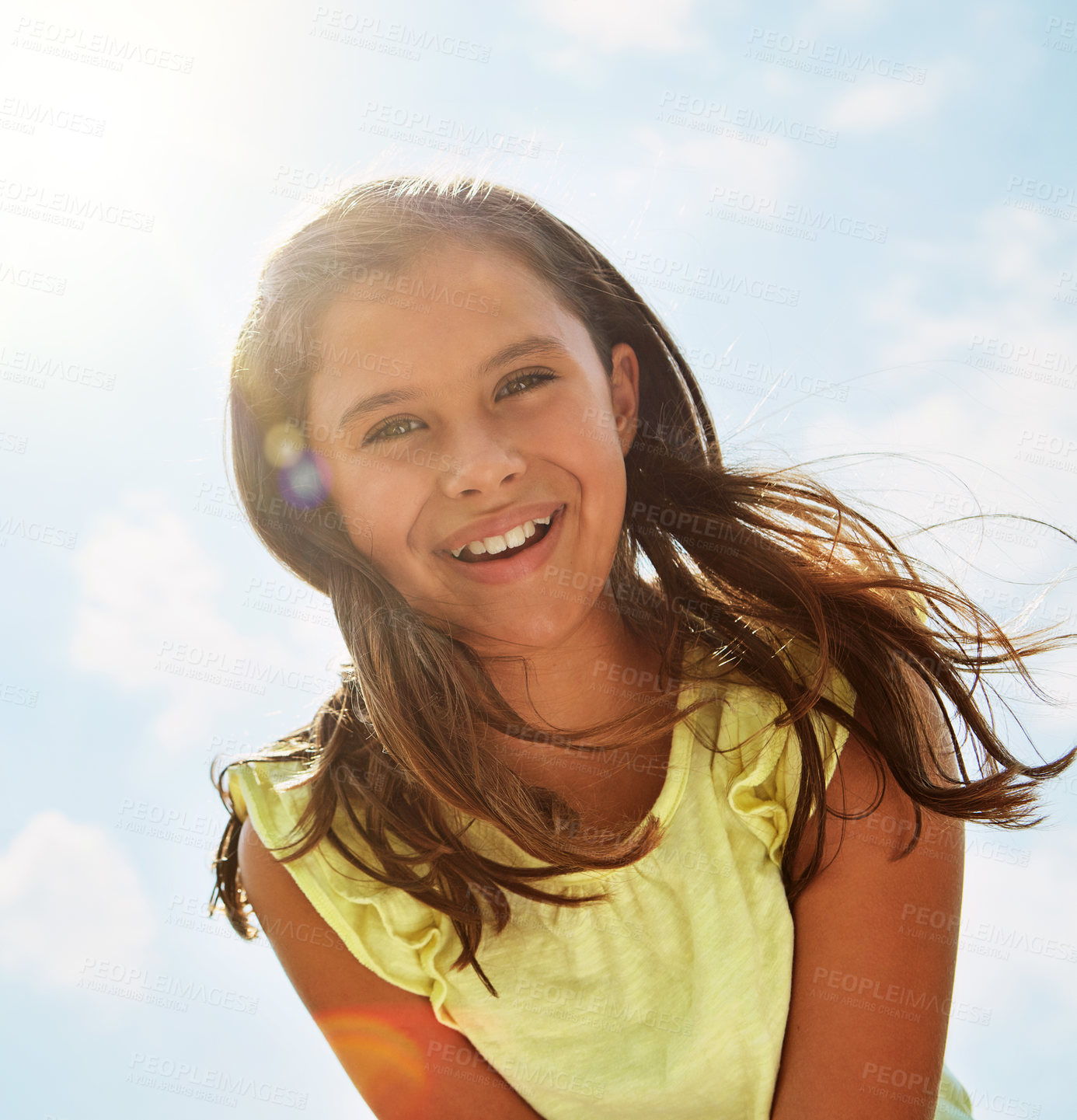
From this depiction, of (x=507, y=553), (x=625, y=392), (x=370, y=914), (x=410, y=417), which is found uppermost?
(x=625, y=392)

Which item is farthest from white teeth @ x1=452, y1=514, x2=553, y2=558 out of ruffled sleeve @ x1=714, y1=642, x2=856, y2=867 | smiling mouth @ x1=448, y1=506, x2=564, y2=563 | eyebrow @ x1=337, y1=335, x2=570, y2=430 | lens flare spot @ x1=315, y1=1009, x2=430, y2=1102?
lens flare spot @ x1=315, y1=1009, x2=430, y2=1102

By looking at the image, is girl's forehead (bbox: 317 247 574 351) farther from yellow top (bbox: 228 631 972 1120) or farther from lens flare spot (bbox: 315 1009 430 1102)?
lens flare spot (bbox: 315 1009 430 1102)

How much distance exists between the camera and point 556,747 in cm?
219

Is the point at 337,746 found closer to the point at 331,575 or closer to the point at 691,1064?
the point at 331,575

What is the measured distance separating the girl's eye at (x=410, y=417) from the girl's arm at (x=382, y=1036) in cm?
90

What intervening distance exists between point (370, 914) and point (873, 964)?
0.95 m

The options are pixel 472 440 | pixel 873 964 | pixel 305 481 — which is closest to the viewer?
pixel 873 964

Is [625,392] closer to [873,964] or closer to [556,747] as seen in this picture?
[556,747]

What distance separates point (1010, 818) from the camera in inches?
79.4

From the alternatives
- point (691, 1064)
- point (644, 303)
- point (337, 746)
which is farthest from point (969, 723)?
point (337, 746)

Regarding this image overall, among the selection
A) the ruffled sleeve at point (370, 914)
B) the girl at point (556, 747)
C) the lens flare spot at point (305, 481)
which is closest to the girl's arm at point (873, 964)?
the girl at point (556, 747)

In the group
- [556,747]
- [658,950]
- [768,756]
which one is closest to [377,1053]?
[658,950]

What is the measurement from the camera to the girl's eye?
1.98 metres

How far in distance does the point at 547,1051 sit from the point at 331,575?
104 centimetres
